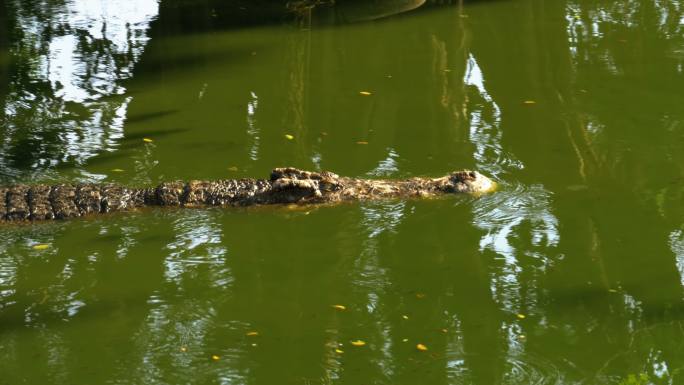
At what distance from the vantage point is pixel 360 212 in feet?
30.9

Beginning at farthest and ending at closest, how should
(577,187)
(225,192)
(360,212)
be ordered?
(577,187) < (225,192) < (360,212)

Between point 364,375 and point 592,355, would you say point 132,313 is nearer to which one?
point 364,375

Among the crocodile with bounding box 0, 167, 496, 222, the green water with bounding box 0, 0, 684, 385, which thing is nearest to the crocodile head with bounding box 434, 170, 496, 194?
the crocodile with bounding box 0, 167, 496, 222

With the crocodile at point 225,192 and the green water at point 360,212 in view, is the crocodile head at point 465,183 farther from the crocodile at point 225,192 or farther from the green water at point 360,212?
the green water at point 360,212

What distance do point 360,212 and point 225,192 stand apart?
128 centimetres

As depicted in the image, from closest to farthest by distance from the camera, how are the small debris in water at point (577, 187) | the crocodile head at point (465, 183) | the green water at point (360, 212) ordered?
the green water at point (360, 212), the crocodile head at point (465, 183), the small debris in water at point (577, 187)

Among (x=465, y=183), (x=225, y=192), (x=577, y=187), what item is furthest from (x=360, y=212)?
(x=577, y=187)

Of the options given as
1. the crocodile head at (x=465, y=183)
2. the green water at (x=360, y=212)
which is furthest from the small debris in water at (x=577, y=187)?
the crocodile head at (x=465, y=183)

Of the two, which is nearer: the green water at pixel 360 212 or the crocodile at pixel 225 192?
the green water at pixel 360 212

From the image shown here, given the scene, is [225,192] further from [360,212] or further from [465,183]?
[465,183]

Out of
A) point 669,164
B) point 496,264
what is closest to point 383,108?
point 669,164

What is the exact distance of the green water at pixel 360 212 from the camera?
6887 millimetres

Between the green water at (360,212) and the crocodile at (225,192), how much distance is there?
15 cm

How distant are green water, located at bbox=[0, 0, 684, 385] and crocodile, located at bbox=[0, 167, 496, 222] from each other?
0.49 ft
